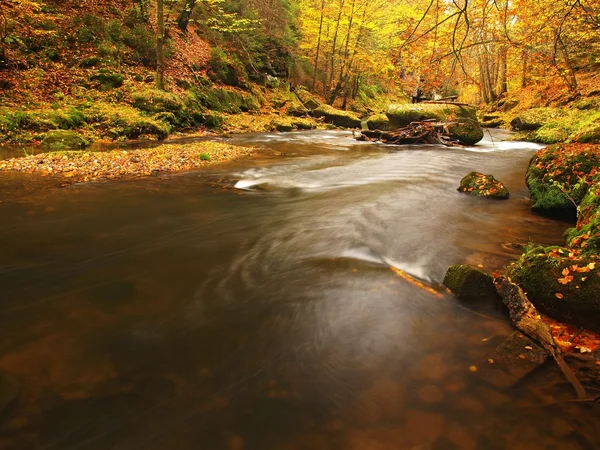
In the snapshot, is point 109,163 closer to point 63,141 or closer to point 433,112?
point 63,141

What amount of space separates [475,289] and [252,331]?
2180mm

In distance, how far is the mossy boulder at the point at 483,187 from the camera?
705 centimetres

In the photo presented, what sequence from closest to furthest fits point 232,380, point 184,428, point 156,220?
point 184,428 < point 232,380 < point 156,220

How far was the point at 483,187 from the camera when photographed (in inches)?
A: 286

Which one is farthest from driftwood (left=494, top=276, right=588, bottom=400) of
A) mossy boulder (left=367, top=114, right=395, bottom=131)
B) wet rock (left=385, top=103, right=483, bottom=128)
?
mossy boulder (left=367, top=114, right=395, bottom=131)

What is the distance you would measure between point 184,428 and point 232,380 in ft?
1.46

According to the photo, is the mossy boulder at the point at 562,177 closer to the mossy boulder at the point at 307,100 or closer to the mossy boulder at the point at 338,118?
the mossy boulder at the point at 338,118

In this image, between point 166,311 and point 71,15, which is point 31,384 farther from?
point 71,15

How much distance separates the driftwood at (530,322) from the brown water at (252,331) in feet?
0.31

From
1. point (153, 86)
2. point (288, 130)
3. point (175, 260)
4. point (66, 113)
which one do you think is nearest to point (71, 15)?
point (153, 86)

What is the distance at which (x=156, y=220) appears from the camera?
5465 millimetres

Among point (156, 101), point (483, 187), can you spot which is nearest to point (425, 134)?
point (483, 187)

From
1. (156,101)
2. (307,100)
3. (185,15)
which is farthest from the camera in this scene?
(307,100)

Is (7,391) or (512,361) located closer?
(7,391)
